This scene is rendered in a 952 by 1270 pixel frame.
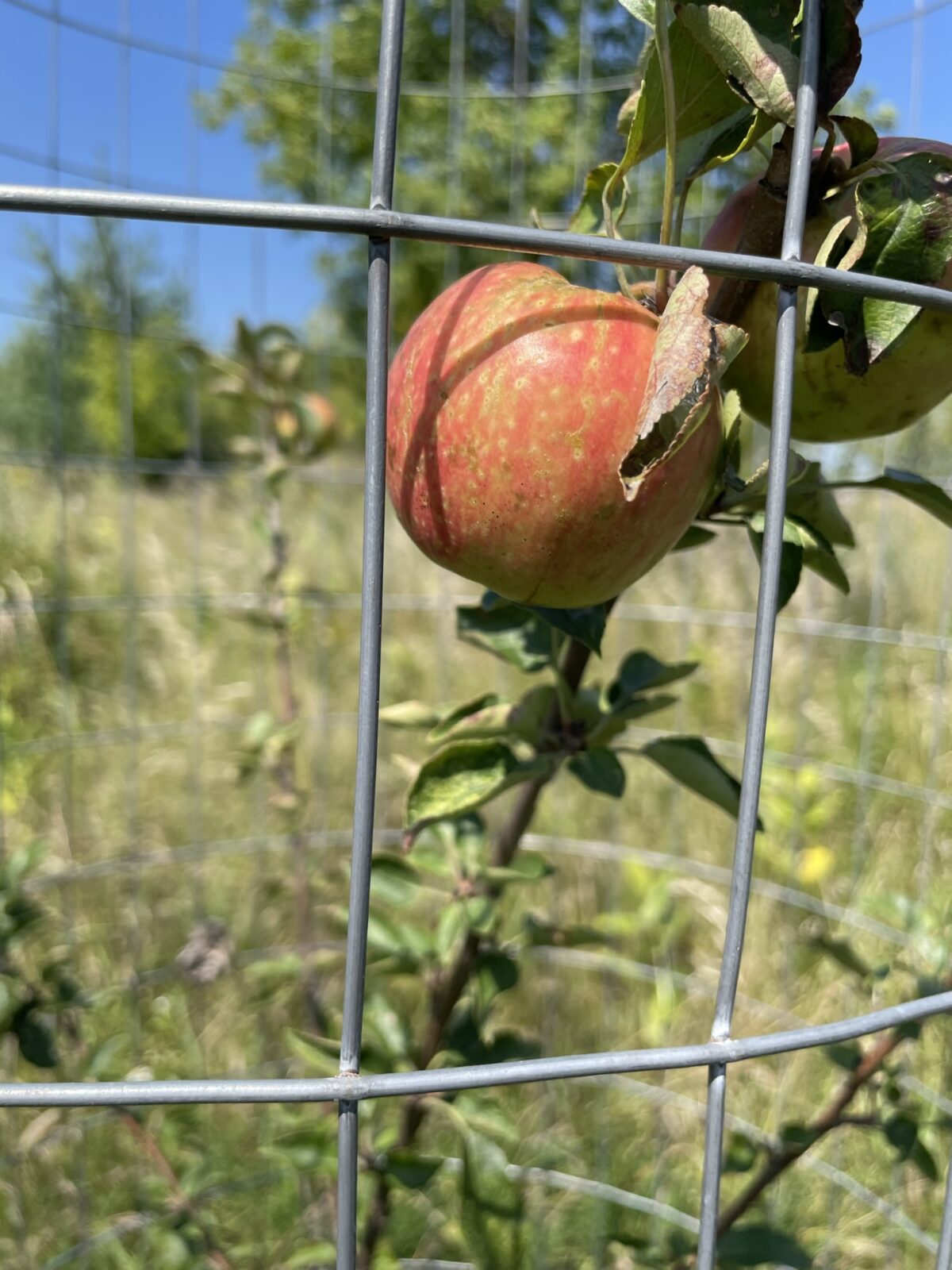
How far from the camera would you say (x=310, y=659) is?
7.17 feet

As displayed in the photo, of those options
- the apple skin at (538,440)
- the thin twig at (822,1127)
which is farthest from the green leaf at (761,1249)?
the apple skin at (538,440)

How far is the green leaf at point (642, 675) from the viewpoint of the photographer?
18.3 inches

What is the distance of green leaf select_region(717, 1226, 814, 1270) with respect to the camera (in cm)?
53

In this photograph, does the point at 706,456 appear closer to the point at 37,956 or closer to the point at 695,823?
the point at 37,956

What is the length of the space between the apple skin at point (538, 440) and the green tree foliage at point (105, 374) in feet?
2.80

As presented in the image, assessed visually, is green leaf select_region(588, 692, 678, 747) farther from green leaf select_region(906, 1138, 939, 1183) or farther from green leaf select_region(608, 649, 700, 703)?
green leaf select_region(906, 1138, 939, 1183)

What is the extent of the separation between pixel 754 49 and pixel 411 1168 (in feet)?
1.77

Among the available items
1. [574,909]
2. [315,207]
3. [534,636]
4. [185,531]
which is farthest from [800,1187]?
[185,531]

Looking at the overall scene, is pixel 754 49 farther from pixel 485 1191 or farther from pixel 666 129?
pixel 485 1191

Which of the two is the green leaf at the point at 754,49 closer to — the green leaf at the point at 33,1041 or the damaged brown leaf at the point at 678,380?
the damaged brown leaf at the point at 678,380

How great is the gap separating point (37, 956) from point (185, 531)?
1.65 metres

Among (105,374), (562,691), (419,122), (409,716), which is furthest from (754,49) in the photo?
(105,374)

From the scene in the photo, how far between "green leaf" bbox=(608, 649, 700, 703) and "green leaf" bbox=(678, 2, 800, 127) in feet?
0.80

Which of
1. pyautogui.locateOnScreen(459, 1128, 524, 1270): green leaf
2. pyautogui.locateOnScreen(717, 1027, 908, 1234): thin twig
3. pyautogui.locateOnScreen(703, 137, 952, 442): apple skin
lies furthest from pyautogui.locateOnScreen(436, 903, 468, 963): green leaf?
pyautogui.locateOnScreen(703, 137, 952, 442): apple skin
